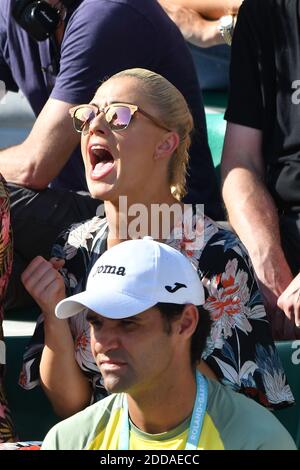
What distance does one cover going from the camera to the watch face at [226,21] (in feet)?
14.9

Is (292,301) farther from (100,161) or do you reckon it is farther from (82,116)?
(82,116)

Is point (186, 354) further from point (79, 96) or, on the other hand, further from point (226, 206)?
point (79, 96)

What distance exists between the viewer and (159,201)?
Result: 9.98 feet

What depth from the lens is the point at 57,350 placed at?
293 centimetres

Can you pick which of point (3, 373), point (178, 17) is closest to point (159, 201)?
point (3, 373)

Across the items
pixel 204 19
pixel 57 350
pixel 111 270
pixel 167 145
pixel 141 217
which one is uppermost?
pixel 111 270

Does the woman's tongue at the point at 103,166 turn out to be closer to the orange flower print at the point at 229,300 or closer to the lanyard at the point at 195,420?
the orange flower print at the point at 229,300

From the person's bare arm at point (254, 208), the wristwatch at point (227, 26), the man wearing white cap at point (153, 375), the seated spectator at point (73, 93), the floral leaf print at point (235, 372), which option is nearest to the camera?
the man wearing white cap at point (153, 375)

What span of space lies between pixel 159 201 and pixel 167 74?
29.3 inches

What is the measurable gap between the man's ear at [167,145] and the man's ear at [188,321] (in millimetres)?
766

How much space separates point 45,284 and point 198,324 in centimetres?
61

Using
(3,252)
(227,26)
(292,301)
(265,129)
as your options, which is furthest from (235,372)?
(227,26)

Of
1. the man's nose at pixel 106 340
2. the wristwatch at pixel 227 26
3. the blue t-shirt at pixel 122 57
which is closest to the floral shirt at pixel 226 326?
the man's nose at pixel 106 340

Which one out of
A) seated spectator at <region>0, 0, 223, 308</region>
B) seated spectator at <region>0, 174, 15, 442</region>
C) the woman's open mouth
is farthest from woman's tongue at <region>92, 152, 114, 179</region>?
seated spectator at <region>0, 0, 223, 308</region>
